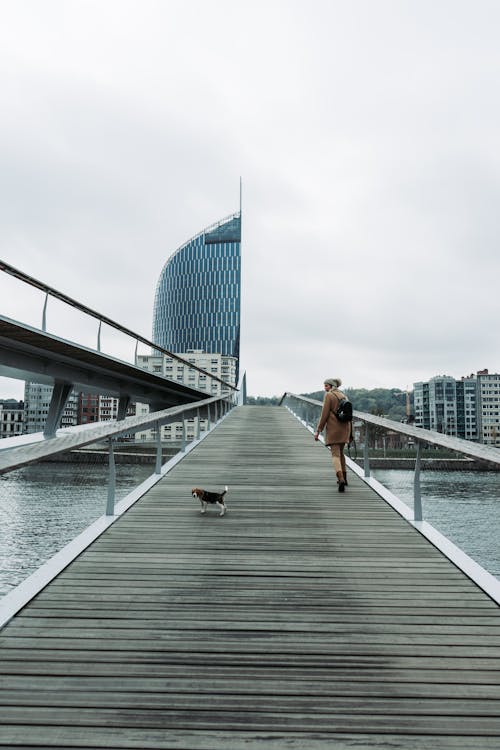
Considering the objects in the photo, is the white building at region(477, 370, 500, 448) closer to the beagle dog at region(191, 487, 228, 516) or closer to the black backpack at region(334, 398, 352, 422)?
the black backpack at region(334, 398, 352, 422)

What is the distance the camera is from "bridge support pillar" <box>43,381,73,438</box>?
11195 mm

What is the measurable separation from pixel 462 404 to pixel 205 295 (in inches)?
3257

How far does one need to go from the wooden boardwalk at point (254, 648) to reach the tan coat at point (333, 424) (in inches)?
86.1

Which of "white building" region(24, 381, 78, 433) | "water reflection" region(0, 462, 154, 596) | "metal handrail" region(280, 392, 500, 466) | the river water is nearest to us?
"metal handrail" region(280, 392, 500, 466)

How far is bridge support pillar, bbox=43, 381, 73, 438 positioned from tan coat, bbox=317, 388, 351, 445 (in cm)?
656

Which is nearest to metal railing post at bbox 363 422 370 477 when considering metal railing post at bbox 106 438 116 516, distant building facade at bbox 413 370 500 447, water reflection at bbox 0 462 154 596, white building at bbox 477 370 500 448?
water reflection at bbox 0 462 154 596

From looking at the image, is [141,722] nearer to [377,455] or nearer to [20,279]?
A: [377,455]

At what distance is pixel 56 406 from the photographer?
12352 mm

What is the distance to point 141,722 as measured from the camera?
90.0 inches

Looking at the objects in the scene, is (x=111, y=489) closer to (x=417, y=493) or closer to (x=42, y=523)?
(x=417, y=493)

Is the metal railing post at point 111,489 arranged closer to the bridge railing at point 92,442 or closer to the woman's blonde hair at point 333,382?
the bridge railing at point 92,442

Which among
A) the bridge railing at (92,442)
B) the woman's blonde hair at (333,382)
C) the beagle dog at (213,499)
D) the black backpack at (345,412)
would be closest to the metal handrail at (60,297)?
the bridge railing at (92,442)

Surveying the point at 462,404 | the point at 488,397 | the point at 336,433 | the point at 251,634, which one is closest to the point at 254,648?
the point at 251,634

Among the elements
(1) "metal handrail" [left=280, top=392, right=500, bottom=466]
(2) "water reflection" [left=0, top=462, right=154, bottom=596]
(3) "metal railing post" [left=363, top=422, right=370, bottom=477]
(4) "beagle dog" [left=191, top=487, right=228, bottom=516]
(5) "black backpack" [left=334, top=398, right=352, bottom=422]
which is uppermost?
(5) "black backpack" [left=334, top=398, right=352, bottom=422]
